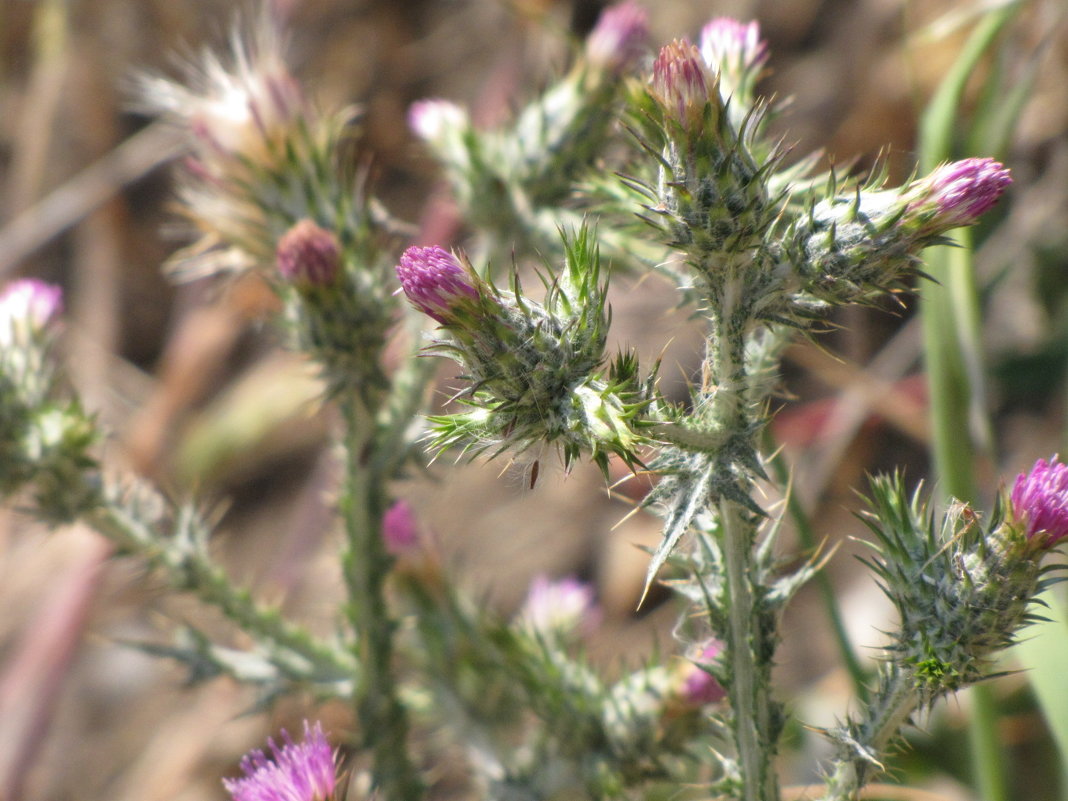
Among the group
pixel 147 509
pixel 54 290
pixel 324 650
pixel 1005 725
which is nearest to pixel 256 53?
pixel 54 290

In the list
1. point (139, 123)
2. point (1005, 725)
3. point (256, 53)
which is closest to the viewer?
point (256, 53)

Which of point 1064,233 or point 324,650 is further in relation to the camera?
point 1064,233

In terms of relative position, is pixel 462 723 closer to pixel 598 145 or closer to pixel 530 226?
pixel 530 226

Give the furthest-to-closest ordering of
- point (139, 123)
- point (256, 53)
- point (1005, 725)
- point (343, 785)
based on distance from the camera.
Answer: point (139, 123) → point (1005, 725) → point (256, 53) → point (343, 785)

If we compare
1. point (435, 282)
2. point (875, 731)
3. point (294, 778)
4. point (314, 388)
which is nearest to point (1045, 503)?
point (875, 731)

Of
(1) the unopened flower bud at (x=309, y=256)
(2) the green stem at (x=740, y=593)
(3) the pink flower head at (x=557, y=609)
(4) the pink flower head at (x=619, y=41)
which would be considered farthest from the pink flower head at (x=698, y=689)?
(4) the pink flower head at (x=619, y=41)

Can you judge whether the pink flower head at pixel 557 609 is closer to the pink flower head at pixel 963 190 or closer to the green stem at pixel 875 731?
the green stem at pixel 875 731
